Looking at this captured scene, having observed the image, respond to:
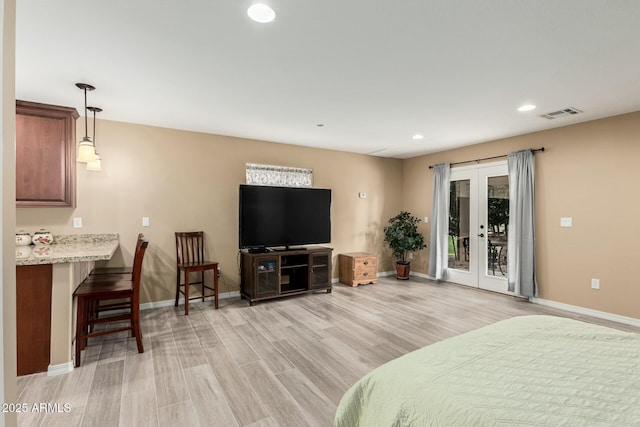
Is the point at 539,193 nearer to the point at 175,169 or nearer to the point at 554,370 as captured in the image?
the point at 554,370

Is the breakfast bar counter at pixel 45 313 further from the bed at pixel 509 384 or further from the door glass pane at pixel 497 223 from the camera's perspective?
the door glass pane at pixel 497 223

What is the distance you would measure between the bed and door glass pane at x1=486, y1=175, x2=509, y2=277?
3.54m

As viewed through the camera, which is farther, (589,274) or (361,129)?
(361,129)

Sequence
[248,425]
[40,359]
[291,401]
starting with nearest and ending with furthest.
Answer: [248,425] → [291,401] → [40,359]

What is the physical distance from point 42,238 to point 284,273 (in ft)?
9.96

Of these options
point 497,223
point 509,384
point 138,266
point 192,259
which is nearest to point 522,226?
point 497,223

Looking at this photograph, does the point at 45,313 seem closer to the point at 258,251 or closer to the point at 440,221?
the point at 258,251

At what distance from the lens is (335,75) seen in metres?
2.67

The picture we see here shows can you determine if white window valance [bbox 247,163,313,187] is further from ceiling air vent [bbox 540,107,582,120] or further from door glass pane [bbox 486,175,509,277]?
ceiling air vent [bbox 540,107,582,120]

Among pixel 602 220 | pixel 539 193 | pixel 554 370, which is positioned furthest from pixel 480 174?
pixel 554 370

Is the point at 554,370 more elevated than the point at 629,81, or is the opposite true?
the point at 629,81

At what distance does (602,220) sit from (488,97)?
7.56 ft

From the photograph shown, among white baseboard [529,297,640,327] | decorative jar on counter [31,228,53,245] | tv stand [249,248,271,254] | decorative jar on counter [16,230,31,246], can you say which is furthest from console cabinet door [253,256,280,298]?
white baseboard [529,297,640,327]

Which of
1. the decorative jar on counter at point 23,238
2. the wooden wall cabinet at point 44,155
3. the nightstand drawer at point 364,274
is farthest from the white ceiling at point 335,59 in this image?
the nightstand drawer at point 364,274
